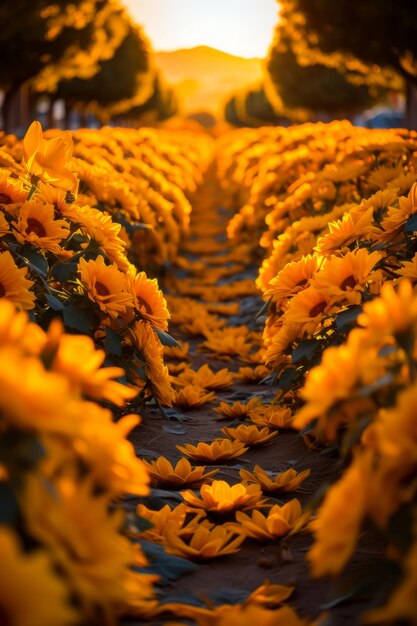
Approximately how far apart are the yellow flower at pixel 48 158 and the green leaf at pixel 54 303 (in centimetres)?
45

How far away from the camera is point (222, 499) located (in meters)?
2.46

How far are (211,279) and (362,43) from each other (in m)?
13.2

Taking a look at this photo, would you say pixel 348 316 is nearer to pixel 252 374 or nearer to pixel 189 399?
pixel 189 399

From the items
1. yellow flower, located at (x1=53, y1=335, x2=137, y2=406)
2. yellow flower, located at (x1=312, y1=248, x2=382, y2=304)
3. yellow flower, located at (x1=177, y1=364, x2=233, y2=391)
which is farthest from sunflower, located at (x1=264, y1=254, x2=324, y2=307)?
yellow flower, located at (x1=53, y1=335, x2=137, y2=406)

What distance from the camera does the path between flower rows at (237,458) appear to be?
6.50ft

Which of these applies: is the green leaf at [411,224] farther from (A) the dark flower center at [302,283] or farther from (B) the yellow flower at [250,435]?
(B) the yellow flower at [250,435]

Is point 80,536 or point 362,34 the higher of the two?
point 80,536

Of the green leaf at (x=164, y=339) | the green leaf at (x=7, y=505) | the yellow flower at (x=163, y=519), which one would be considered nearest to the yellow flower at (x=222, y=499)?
the yellow flower at (x=163, y=519)

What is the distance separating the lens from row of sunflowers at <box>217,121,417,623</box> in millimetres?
1205

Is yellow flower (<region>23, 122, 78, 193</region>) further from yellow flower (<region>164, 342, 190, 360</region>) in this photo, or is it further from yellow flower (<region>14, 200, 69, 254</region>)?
yellow flower (<region>164, 342, 190, 360</region>)

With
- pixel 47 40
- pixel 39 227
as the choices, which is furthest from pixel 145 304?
pixel 47 40

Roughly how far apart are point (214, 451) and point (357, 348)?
1.73 meters

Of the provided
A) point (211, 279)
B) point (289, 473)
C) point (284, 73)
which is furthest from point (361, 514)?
point (284, 73)

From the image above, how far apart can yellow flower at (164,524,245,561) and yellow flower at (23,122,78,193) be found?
4.20ft
